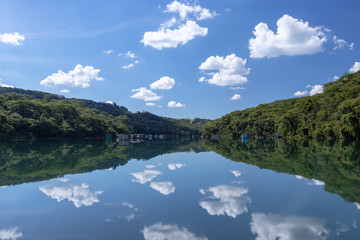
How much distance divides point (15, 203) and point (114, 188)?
332 cm

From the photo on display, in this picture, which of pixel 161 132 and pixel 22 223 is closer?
pixel 22 223

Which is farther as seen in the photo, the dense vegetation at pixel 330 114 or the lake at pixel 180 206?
the dense vegetation at pixel 330 114

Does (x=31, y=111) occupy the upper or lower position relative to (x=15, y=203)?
upper

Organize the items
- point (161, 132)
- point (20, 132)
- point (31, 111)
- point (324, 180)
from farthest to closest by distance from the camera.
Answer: point (161, 132) < point (31, 111) < point (20, 132) < point (324, 180)

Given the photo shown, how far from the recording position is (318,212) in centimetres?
720

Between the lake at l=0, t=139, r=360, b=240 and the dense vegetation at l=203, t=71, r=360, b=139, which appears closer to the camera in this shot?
the lake at l=0, t=139, r=360, b=240

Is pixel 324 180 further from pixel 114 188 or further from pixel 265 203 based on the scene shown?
pixel 114 188

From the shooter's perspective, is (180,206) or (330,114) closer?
(180,206)

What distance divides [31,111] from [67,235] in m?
82.3

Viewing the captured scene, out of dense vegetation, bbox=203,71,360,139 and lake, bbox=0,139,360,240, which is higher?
dense vegetation, bbox=203,71,360,139

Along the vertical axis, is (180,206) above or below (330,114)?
below

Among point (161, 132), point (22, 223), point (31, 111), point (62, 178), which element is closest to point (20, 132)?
point (31, 111)

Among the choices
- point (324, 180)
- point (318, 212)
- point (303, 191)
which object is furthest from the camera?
point (324, 180)

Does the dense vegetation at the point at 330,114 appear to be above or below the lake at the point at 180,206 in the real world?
above
